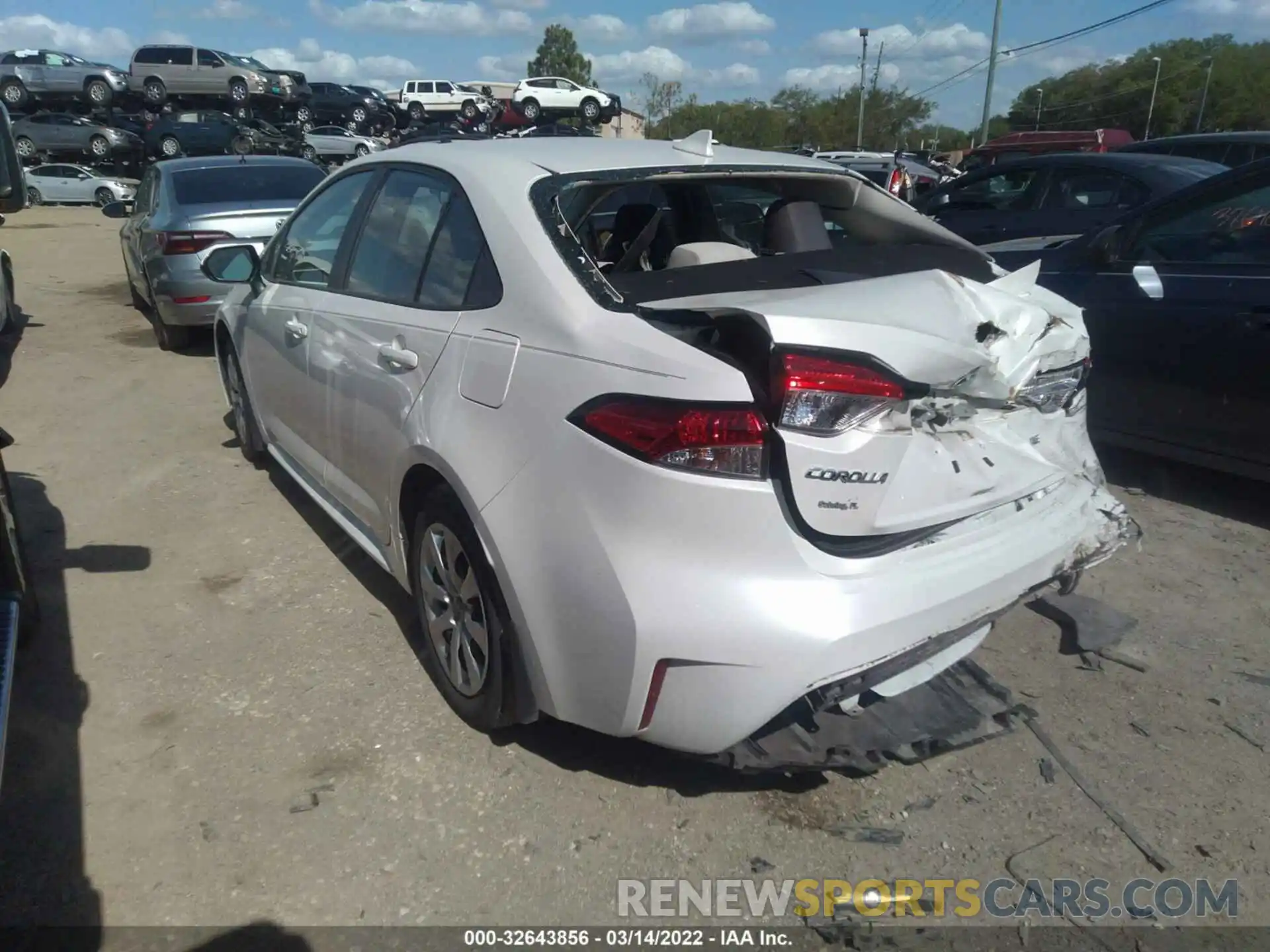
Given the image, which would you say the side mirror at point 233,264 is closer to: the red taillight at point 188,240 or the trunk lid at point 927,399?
the trunk lid at point 927,399

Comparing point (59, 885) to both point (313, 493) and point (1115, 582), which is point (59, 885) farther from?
point (1115, 582)

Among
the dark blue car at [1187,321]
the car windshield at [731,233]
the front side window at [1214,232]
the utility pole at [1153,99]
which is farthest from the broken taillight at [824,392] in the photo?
the utility pole at [1153,99]

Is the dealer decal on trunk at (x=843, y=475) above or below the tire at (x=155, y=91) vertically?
below

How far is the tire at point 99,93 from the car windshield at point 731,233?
33.7m

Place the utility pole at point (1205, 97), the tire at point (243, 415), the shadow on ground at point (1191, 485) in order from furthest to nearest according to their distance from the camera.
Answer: the utility pole at point (1205, 97) < the tire at point (243, 415) < the shadow on ground at point (1191, 485)

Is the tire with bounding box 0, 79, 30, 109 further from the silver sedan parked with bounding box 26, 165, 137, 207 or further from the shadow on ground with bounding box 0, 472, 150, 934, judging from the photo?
the shadow on ground with bounding box 0, 472, 150, 934

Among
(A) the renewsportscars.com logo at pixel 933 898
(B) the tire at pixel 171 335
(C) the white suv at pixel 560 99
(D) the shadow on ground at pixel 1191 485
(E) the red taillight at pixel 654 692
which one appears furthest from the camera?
(C) the white suv at pixel 560 99

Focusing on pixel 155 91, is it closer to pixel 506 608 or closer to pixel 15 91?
pixel 15 91

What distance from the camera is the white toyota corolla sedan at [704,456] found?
2201 mm

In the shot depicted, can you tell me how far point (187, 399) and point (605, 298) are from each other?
5612 millimetres

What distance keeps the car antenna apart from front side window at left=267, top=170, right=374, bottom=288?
4.03ft

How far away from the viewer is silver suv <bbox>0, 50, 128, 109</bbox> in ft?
101

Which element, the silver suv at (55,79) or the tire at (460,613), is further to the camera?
the silver suv at (55,79)

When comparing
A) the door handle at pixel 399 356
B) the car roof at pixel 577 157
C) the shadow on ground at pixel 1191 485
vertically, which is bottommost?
the shadow on ground at pixel 1191 485
